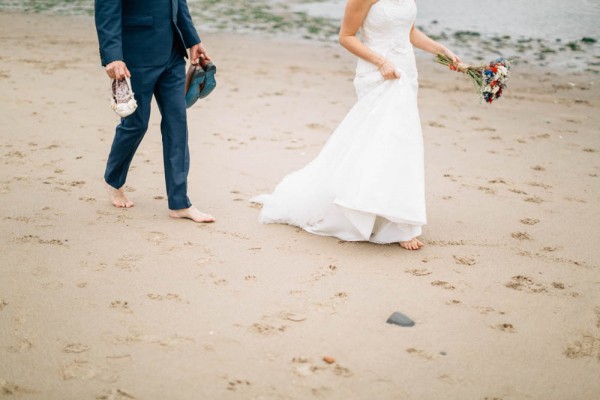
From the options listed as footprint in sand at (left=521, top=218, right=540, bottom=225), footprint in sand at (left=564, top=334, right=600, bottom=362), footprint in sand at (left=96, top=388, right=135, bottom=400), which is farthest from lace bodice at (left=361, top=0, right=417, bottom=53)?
footprint in sand at (left=96, top=388, right=135, bottom=400)

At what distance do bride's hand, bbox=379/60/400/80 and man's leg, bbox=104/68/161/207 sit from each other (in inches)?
57.7

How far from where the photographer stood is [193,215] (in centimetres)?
464

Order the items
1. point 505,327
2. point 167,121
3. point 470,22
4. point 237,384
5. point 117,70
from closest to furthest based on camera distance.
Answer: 1. point 237,384
2. point 505,327
3. point 117,70
4. point 167,121
5. point 470,22

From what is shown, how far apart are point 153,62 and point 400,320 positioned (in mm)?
2305

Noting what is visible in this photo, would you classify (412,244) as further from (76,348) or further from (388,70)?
(76,348)

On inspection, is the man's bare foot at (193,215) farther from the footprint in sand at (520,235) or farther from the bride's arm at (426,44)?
the footprint in sand at (520,235)

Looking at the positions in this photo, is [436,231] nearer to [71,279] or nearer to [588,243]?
[588,243]

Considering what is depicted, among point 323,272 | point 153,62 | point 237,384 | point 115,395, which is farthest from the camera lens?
point 153,62

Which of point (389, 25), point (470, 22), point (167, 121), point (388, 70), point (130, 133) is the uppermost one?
point (389, 25)

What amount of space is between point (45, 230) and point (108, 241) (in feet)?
1.57

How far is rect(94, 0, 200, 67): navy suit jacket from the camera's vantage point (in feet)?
13.2

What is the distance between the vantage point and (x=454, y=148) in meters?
6.94

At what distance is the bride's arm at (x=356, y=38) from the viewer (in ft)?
13.4

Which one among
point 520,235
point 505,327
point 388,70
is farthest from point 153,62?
point 520,235
